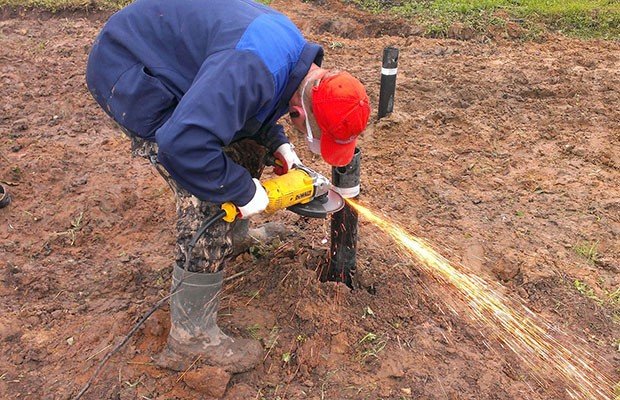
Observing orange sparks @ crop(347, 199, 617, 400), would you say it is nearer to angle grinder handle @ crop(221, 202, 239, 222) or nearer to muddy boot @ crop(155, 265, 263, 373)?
angle grinder handle @ crop(221, 202, 239, 222)

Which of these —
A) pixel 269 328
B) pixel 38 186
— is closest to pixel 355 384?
pixel 269 328

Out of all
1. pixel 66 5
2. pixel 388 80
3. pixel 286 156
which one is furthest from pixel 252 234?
pixel 66 5

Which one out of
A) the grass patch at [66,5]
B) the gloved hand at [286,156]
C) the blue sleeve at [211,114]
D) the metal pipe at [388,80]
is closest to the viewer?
the blue sleeve at [211,114]

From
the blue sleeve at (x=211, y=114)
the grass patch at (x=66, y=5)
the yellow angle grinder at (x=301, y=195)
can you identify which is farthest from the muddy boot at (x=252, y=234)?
the grass patch at (x=66, y=5)

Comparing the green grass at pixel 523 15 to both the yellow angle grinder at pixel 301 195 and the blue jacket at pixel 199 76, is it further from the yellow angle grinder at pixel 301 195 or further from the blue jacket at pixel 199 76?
the blue jacket at pixel 199 76

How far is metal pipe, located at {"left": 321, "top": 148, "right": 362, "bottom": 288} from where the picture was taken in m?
3.03

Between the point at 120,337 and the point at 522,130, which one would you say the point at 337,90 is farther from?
the point at 522,130

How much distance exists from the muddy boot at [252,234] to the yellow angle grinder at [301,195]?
0.75 m

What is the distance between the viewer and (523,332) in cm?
322

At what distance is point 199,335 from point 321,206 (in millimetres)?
938

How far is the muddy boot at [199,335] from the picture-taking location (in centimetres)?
275

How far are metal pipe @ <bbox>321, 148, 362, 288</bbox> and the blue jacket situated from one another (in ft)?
1.88

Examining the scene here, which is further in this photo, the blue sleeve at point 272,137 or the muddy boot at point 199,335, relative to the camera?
the blue sleeve at point 272,137

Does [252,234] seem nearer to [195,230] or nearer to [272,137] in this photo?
[272,137]
